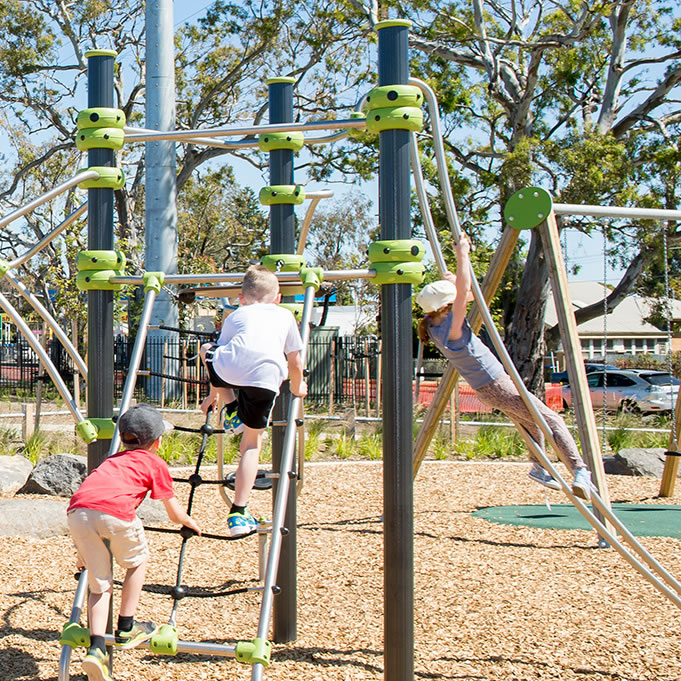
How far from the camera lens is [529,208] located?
4125 millimetres

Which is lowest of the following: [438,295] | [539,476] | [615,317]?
[539,476]

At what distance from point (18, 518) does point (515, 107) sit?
46.7 feet

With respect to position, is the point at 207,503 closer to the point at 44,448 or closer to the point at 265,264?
the point at 44,448

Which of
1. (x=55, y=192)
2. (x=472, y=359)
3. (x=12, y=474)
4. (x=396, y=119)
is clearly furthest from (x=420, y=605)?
(x=12, y=474)

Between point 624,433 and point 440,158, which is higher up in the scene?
point 440,158

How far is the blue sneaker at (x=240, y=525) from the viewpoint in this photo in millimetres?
3361

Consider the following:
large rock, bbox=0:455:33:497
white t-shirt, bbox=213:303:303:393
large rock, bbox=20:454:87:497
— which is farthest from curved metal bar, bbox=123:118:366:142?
large rock, bbox=0:455:33:497

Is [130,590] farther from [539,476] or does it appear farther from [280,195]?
[539,476]

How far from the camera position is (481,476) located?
360 inches

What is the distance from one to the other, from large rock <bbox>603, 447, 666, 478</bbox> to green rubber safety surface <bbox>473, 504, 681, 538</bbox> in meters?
1.84

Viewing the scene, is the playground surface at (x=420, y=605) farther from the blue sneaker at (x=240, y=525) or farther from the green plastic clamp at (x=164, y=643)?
the green plastic clamp at (x=164, y=643)

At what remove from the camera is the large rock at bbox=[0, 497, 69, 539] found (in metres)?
6.25

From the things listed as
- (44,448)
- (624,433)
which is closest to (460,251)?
(44,448)

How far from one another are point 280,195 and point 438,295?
A: 92 centimetres
